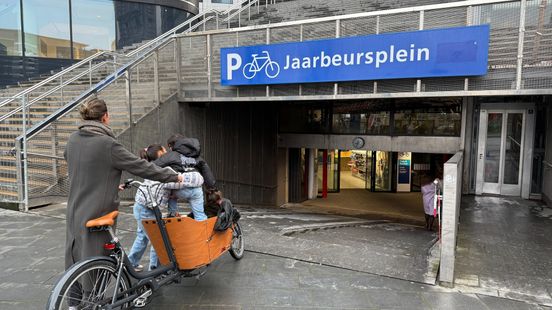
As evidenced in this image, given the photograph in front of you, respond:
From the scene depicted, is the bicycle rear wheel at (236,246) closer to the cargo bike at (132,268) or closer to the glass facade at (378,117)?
the cargo bike at (132,268)

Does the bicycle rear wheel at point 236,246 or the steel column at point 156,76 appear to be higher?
the steel column at point 156,76

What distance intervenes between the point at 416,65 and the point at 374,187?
1136 centimetres

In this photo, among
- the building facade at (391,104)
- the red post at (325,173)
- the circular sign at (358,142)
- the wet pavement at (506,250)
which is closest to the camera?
the wet pavement at (506,250)

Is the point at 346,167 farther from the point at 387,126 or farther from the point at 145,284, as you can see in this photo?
the point at 145,284

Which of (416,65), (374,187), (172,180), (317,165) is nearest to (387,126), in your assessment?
(416,65)

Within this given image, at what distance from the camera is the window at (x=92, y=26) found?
15.1m

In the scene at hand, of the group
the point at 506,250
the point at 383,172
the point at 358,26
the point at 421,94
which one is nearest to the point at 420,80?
the point at 421,94

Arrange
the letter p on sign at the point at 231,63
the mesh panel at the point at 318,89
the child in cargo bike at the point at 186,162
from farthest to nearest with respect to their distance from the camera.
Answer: the letter p on sign at the point at 231,63 < the mesh panel at the point at 318,89 < the child in cargo bike at the point at 186,162

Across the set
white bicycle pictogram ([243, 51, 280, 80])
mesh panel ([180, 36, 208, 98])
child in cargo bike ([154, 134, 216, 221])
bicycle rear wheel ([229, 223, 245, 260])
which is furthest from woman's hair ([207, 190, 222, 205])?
mesh panel ([180, 36, 208, 98])

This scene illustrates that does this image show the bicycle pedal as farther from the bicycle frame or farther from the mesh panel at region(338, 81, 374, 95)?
the mesh panel at region(338, 81, 374, 95)

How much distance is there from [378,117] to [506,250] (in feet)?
21.4

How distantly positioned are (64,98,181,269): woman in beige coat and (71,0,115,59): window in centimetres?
1404

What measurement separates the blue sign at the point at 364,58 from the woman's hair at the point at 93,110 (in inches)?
223

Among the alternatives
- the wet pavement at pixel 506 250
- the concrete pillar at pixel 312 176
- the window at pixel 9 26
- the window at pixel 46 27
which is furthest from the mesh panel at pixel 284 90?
the window at pixel 9 26
